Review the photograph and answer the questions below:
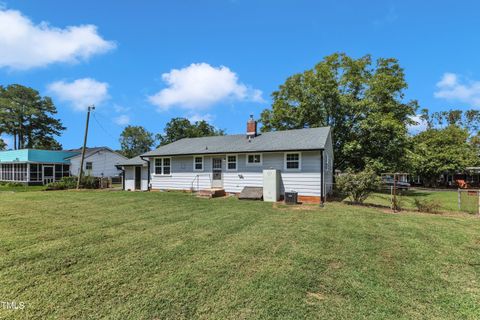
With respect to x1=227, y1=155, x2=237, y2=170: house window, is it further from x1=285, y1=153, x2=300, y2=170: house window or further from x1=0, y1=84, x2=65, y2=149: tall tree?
x1=0, y1=84, x2=65, y2=149: tall tree

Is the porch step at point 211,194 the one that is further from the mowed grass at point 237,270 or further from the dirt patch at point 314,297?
the dirt patch at point 314,297

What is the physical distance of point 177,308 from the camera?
2934 millimetres

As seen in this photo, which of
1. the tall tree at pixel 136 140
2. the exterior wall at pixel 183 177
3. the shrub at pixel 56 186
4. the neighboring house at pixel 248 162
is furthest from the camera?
the tall tree at pixel 136 140

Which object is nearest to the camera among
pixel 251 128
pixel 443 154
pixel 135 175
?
pixel 251 128

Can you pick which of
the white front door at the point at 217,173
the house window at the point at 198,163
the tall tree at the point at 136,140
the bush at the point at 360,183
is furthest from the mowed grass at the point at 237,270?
the tall tree at the point at 136,140

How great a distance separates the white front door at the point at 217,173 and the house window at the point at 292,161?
4.31 meters

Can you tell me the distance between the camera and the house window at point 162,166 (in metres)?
17.6

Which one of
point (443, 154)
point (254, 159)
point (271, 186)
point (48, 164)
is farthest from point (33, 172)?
point (443, 154)

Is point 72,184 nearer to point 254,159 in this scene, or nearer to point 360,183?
point 254,159

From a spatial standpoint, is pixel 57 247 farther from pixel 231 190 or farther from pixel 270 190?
pixel 231 190

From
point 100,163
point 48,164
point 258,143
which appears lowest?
point 48,164

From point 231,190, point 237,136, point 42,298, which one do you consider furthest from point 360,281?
point 237,136

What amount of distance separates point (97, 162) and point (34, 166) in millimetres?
5796

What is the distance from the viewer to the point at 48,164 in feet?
88.7
